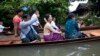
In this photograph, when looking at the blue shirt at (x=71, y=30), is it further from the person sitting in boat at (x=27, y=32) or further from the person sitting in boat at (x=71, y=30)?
the person sitting in boat at (x=27, y=32)

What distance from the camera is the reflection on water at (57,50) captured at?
27.3ft

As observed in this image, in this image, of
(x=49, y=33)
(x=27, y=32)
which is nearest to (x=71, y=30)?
(x=49, y=33)

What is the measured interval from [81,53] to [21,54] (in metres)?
1.51

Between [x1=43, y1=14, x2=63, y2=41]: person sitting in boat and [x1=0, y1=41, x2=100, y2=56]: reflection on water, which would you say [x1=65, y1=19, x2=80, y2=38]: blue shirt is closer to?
[x1=43, y1=14, x2=63, y2=41]: person sitting in boat

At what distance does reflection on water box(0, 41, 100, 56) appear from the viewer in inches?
328

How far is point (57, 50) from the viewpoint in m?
8.46

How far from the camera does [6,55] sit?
27.9 ft

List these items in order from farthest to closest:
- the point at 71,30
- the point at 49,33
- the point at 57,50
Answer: the point at 71,30 → the point at 49,33 → the point at 57,50

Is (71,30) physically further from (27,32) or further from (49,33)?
(27,32)

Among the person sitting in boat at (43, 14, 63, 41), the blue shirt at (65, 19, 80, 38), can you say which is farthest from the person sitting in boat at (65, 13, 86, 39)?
the person sitting in boat at (43, 14, 63, 41)

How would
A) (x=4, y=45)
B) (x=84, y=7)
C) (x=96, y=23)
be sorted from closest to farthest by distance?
(x=4, y=45) → (x=96, y=23) → (x=84, y=7)

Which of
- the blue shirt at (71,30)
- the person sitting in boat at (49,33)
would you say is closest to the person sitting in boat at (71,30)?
the blue shirt at (71,30)

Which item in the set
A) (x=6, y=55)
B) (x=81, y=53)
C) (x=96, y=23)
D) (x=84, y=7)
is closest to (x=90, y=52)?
(x=81, y=53)

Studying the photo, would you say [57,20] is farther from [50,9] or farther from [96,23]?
[96,23]
